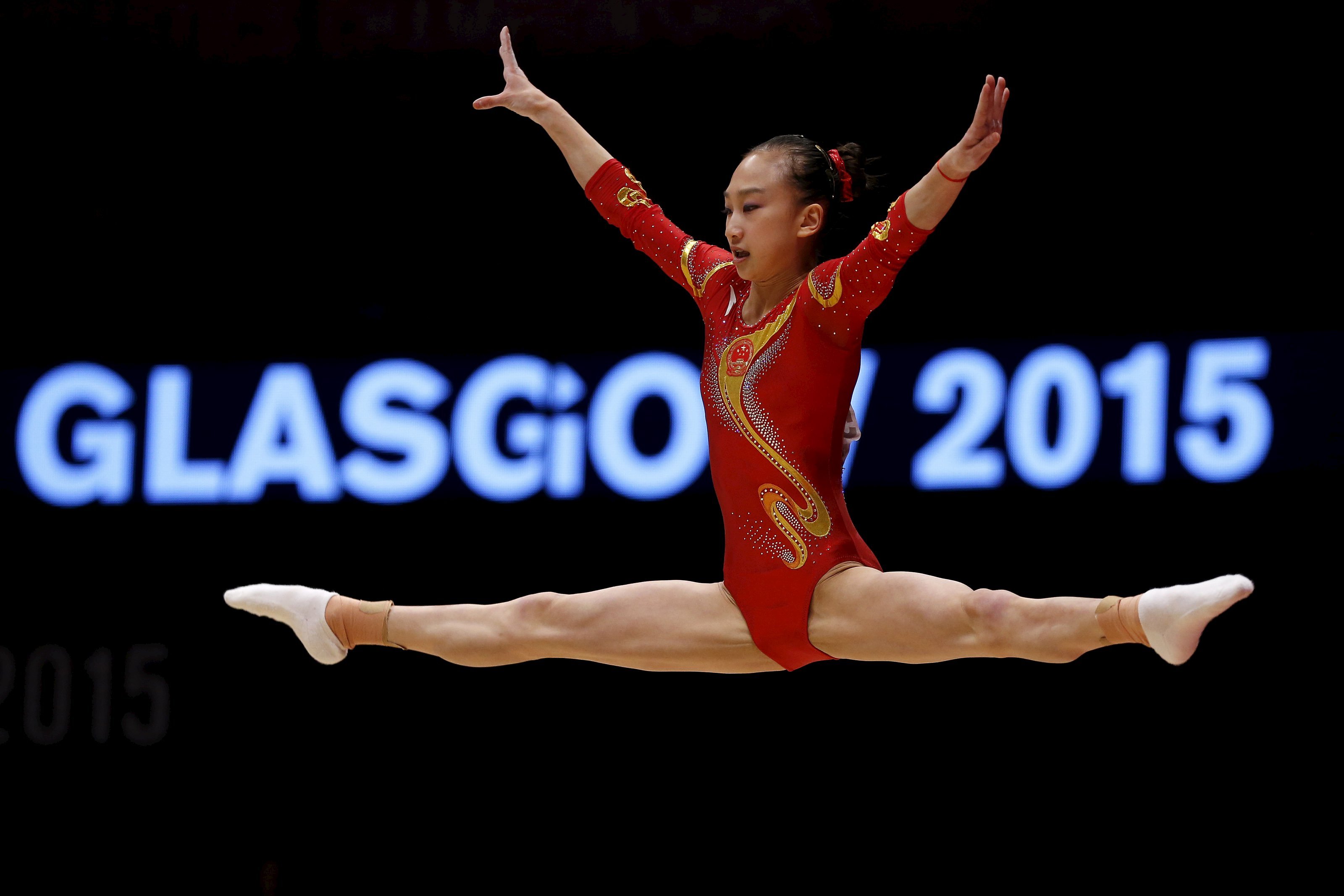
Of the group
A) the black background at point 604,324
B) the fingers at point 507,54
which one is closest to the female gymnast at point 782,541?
the fingers at point 507,54

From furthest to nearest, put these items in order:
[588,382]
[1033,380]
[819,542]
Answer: [588,382], [1033,380], [819,542]

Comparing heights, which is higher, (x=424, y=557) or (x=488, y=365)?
(x=488, y=365)

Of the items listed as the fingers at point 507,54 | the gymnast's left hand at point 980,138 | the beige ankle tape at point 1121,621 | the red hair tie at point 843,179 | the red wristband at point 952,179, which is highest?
the fingers at point 507,54

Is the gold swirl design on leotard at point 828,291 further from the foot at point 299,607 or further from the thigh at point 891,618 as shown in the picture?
the foot at point 299,607

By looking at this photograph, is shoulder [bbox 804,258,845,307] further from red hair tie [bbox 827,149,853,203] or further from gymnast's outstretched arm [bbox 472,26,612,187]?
gymnast's outstretched arm [bbox 472,26,612,187]

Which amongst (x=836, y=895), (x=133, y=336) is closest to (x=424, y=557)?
(x=133, y=336)

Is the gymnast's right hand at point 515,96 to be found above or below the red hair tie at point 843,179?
above

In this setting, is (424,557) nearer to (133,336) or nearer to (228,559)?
(228,559)

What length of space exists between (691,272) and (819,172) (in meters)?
0.36

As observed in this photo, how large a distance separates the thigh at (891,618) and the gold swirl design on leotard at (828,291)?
53cm

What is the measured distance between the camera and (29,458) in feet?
17.0

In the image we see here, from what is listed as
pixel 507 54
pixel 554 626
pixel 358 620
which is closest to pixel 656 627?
pixel 554 626

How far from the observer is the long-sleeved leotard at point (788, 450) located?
2984 mm

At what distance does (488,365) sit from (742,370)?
1927mm
